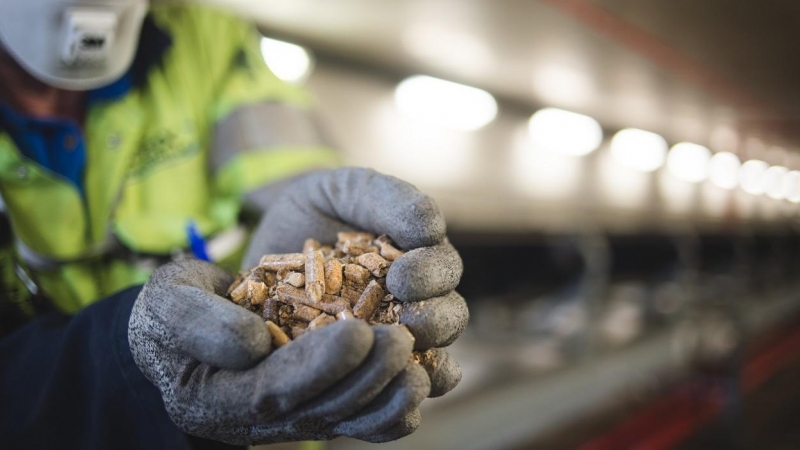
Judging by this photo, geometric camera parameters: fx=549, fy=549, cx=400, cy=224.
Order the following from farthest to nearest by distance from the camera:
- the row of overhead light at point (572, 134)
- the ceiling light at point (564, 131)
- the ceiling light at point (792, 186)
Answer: the ceiling light at point (792, 186) → the ceiling light at point (564, 131) → the row of overhead light at point (572, 134)

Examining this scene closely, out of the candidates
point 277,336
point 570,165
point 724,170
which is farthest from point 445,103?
point 724,170

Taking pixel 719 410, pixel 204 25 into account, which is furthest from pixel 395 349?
pixel 719 410

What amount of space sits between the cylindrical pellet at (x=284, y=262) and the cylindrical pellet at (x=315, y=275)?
0.7 inches

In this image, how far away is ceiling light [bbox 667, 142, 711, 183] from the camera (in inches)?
250

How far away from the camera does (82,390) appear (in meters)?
0.76

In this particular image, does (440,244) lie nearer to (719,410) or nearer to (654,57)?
(654,57)

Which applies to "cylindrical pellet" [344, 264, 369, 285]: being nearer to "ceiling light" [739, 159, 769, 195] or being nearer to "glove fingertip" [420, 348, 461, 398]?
"glove fingertip" [420, 348, 461, 398]

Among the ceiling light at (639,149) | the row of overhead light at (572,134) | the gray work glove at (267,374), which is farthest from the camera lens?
the ceiling light at (639,149)

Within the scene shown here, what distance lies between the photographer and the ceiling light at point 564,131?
4312mm

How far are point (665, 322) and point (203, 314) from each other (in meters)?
4.56

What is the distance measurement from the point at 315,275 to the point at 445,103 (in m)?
2.92

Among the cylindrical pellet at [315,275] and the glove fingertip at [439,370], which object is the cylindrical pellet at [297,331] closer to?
the cylindrical pellet at [315,275]

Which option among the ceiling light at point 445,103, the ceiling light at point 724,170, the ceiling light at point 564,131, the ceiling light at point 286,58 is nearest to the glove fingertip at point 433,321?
the ceiling light at point 286,58

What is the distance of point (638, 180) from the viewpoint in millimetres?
6125
